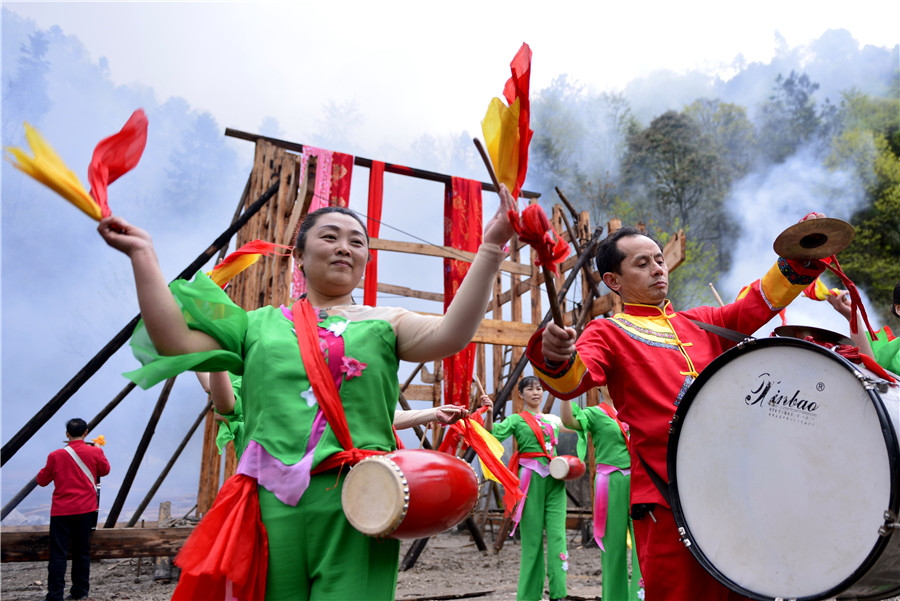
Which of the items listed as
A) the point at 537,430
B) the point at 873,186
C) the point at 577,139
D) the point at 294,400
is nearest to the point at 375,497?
the point at 294,400

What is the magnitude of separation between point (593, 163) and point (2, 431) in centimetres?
2582

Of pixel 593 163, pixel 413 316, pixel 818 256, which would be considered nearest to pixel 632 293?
pixel 818 256

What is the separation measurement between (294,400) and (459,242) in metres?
7.81

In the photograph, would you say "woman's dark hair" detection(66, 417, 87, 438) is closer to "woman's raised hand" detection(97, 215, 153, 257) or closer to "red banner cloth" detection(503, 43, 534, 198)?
"woman's raised hand" detection(97, 215, 153, 257)

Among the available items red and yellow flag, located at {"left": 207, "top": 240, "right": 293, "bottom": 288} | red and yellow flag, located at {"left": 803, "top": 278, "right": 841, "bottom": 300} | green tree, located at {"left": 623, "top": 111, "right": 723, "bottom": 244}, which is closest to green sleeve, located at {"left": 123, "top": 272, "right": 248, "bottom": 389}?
red and yellow flag, located at {"left": 207, "top": 240, "right": 293, "bottom": 288}

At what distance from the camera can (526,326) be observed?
9.55 metres

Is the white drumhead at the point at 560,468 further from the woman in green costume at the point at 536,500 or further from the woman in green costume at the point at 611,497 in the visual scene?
the woman in green costume at the point at 611,497

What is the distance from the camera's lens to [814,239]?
2.25 m

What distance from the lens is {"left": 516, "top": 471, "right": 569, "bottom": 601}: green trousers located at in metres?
5.59

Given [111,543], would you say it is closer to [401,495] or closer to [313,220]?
[313,220]

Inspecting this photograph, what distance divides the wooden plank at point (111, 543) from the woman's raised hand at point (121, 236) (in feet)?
17.7

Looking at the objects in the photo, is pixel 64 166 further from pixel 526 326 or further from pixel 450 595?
pixel 526 326

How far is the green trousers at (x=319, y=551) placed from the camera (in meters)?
1.59

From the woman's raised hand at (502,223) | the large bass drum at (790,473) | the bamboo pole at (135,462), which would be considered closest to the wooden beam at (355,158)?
the bamboo pole at (135,462)
